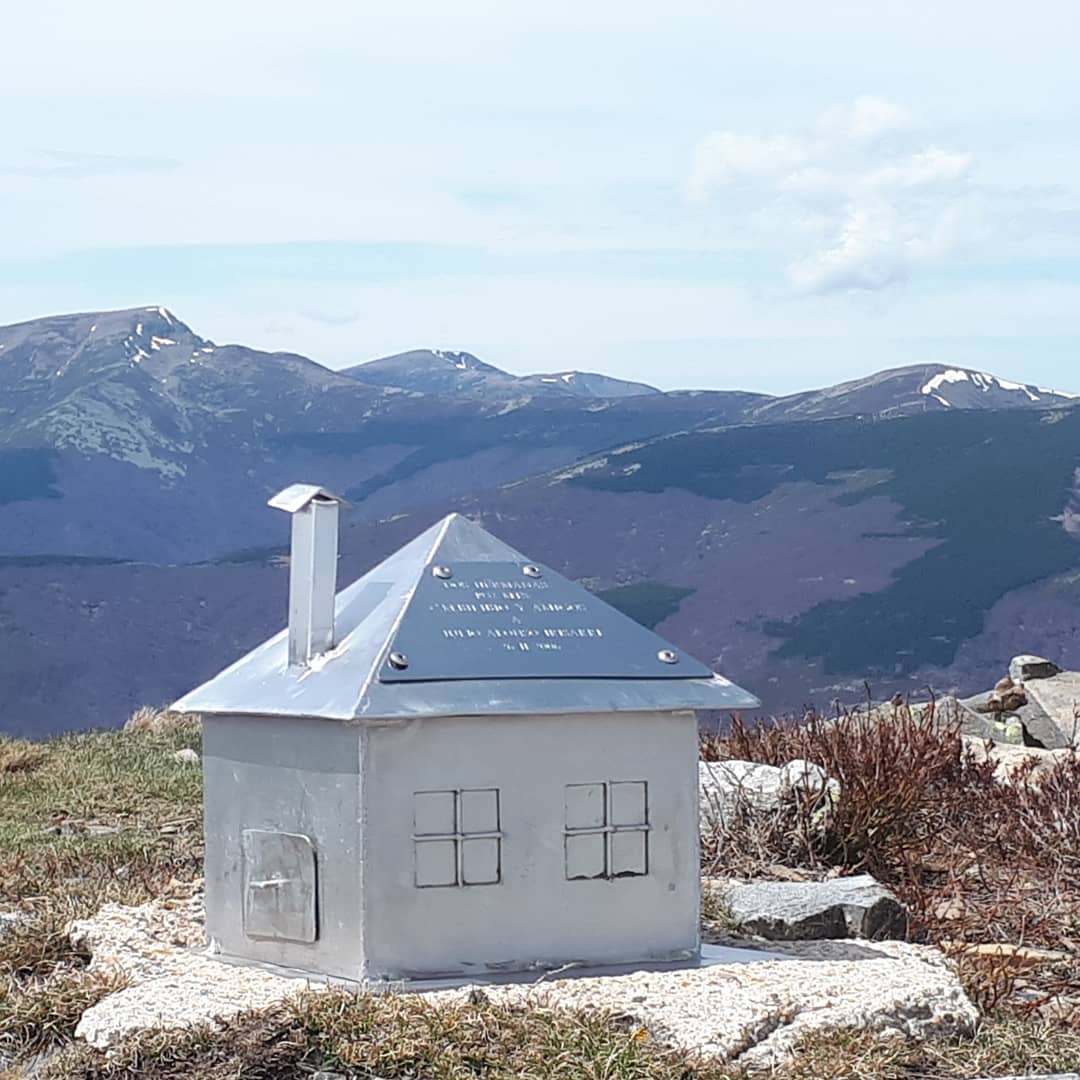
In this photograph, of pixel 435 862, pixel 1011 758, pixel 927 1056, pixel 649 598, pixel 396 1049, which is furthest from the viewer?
pixel 649 598

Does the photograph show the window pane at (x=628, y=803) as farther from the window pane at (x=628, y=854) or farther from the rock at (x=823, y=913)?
the rock at (x=823, y=913)

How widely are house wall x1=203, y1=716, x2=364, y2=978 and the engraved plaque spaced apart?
1.17 feet

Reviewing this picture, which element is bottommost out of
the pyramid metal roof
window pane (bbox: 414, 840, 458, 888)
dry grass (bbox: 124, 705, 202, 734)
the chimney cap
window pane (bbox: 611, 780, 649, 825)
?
dry grass (bbox: 124, 705, 202, 734)

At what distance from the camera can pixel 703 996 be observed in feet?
19.4

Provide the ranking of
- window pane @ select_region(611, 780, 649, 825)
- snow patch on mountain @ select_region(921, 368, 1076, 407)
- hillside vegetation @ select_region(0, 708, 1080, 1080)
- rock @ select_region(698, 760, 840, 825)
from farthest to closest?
snow patch on mountain @ select_region(921, 368, 1076, 407) < rock @ select_region(698, 760, 840, 825) < window pane @ select_region(611, 780, 649, 825) < hillside vegetation @ select_region(0, 708, 1080, 1080)

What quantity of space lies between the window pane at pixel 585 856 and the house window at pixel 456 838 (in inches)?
9.9

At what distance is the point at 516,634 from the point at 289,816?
38.5 inches

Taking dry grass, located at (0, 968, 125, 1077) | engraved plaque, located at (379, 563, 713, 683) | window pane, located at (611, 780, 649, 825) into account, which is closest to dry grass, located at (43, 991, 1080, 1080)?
dry grass, located at (0, 968, 125, 1077)

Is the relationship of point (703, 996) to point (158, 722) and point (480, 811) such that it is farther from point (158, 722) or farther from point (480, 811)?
point (158, 722)

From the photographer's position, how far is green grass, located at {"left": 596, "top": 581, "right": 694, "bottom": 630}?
24.9 m

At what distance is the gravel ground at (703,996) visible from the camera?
221 inches

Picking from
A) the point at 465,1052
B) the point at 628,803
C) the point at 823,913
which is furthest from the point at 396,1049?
the point at 823,913

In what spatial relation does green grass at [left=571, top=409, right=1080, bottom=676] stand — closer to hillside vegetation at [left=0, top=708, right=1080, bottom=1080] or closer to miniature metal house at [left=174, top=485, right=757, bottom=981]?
hillside vegetation at [left=0, top=708, right=1080, bottom=1080]

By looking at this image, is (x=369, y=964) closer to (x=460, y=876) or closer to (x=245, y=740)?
(x=460, y=876)
